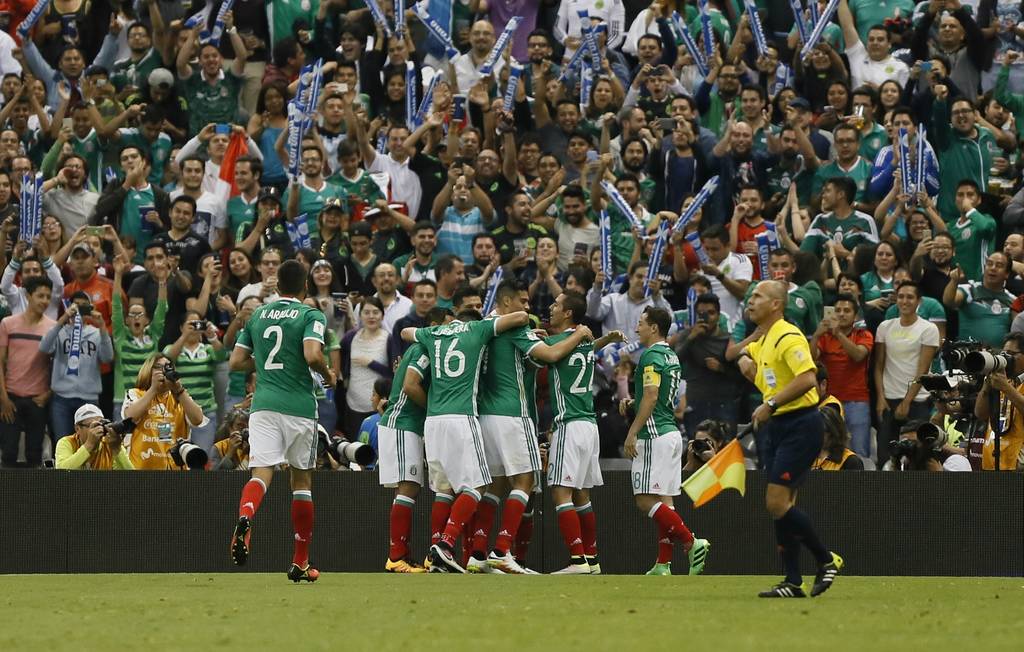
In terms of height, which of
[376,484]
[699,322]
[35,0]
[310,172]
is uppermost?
[35,0]

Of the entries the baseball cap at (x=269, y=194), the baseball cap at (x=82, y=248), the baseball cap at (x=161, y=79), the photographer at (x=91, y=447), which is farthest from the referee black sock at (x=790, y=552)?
the baseball cap at (x=161, y=79)

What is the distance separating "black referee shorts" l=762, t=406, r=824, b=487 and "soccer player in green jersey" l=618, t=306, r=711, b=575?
348cm

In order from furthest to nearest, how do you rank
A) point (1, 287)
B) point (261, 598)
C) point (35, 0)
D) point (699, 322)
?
1. point (35, 0)
2. point (1, 287)
3. point (699, 322)
4. point (261, 598)

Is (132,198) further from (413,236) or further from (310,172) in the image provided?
(413,236)

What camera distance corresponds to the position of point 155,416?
17.2 metres

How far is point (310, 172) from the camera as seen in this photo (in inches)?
802

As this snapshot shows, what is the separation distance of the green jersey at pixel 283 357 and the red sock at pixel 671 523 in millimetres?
3536

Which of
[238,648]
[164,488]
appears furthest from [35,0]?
[238,648]

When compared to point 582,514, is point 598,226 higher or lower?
higher

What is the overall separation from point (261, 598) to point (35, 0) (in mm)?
15163

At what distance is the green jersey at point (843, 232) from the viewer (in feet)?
62.1

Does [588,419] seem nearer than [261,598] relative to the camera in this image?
No

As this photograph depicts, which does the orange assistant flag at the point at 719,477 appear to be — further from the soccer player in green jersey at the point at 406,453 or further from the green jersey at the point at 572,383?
the soccer player in green jersey at the point at 406,453

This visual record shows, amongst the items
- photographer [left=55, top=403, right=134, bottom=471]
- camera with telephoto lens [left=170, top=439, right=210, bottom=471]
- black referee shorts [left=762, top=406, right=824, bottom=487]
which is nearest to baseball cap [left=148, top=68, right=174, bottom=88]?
photographer [left=55, top=403, right=134, bottom=471]
